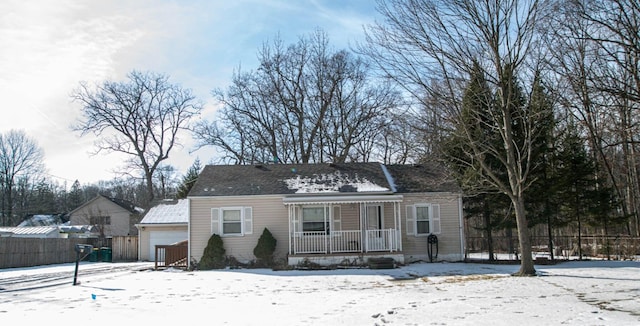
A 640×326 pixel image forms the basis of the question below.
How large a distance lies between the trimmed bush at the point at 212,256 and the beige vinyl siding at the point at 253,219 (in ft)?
1.64

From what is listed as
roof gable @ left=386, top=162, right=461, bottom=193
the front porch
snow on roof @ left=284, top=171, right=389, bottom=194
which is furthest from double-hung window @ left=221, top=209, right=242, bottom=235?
roof gable @ left=386, top=162, right=461, bottom=193

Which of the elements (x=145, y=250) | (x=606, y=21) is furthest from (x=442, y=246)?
(x=145, y=250)

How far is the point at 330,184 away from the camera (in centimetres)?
2242

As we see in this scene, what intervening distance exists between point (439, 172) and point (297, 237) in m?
7.68

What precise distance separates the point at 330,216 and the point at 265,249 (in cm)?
304

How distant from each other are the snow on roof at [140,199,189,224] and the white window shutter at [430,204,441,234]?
48.6 ft

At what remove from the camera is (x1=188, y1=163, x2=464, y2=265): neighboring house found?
20875 mm

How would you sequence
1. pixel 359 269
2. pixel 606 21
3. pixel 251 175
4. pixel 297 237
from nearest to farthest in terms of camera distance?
pixel 606 21, pixel 359 269, pixel 297 237, pixel 251 175

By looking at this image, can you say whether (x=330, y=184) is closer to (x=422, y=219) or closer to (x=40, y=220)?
(x=422, y=219)

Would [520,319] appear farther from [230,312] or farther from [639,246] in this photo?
[639,246]

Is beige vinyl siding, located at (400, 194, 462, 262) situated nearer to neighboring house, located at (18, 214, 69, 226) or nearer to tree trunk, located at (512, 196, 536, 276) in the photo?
tree trunk, located at (512, 196, 536, 276)

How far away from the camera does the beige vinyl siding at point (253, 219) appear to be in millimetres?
21438

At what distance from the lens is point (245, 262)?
2127 centimetres

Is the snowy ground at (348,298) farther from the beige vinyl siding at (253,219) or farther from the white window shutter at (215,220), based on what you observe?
the white window shutter at (215,220)
